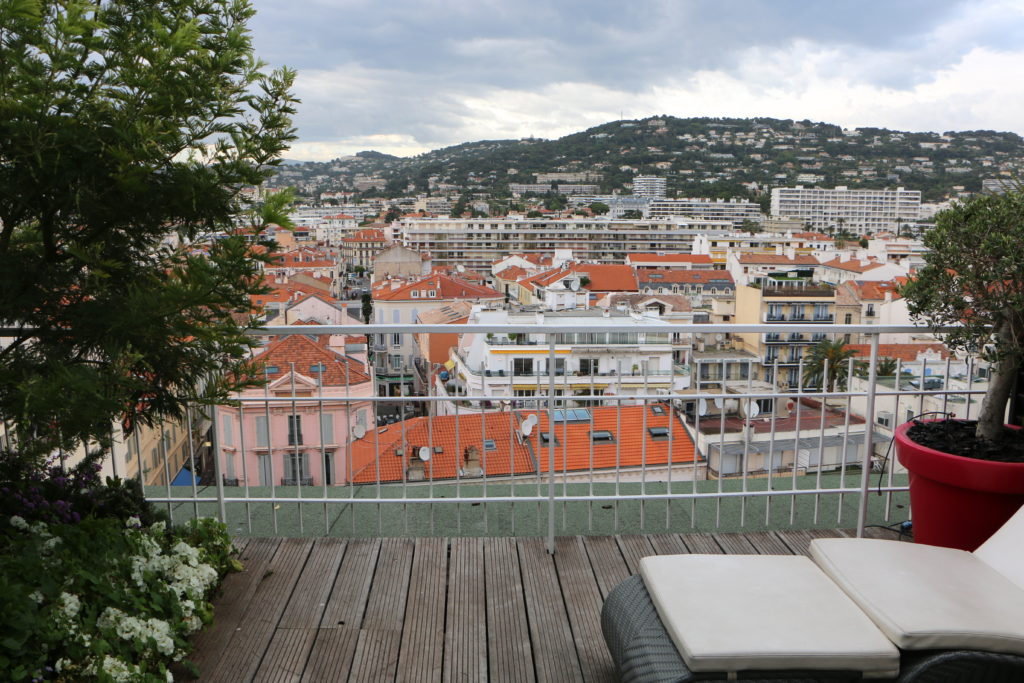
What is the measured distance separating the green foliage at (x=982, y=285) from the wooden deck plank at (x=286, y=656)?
2.46 metres

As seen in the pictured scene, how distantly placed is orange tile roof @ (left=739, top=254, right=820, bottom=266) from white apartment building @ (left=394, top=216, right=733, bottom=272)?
2206 centimetres

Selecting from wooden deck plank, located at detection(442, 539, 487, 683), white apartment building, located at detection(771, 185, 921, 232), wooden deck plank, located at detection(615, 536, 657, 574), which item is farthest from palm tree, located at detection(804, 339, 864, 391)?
white apartment building, located at detection(771, 185, 921, 232)

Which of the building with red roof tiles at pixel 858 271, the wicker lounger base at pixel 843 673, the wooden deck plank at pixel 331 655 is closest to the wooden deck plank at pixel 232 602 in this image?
the wooden deck plank at pixel 331 655

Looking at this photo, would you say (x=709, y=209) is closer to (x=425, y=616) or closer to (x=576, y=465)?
(x=576, y=465)

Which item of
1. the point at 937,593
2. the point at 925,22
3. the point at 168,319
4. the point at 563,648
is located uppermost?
the point at 925,22

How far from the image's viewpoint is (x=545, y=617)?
2365 millimetres

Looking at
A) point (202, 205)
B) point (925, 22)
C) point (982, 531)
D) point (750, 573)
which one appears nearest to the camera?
point (202, 205)

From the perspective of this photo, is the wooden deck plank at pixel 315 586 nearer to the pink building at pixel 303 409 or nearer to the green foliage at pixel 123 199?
the pink building at pixel 303 409

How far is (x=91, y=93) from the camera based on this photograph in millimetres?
1629

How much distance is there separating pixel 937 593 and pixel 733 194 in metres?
100

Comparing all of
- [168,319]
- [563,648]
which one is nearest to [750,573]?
[563,648]

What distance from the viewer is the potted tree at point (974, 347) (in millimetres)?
2371

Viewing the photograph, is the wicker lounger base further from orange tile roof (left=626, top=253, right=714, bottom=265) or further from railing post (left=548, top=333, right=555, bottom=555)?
orange tile roof (left=626, top=253, right=714, bottom=265)

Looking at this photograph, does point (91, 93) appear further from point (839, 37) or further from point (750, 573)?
point (839, 37)
